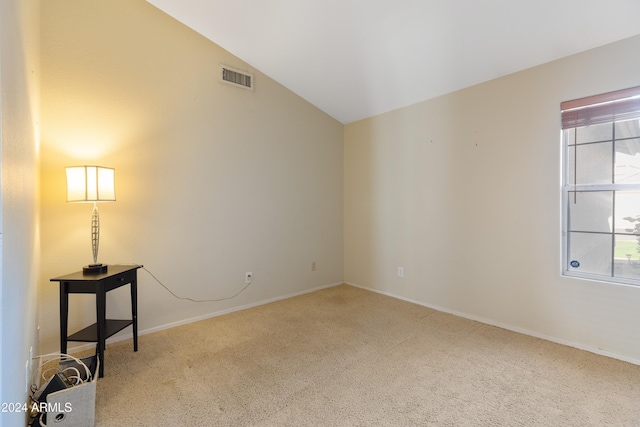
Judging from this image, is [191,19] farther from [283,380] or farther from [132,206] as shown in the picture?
[283,380]

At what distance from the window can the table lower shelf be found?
3.55 metres

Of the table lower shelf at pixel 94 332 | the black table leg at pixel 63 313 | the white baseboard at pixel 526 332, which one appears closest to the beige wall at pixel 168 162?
the table lower shelf at pixel 94 332

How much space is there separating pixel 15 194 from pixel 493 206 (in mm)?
3334

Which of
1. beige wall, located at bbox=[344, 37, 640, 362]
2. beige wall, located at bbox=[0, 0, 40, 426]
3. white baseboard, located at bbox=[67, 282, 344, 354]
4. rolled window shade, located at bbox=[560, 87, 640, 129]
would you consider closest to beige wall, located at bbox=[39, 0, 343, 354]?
white baseboard, located at bbox=[67, 282, 344, 354]

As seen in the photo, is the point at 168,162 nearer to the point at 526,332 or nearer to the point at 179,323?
the point at 179,323

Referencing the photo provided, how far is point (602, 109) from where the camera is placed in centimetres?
225

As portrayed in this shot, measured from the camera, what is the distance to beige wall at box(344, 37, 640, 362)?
2.26 metres

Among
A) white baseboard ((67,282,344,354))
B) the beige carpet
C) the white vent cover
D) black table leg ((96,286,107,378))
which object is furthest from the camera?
the white vent cover

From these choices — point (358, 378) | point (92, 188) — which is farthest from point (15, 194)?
point (358, 378)

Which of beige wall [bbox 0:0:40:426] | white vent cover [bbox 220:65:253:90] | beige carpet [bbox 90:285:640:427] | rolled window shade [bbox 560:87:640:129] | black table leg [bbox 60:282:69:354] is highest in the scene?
white vent cover [bbox 220:65:253:90]

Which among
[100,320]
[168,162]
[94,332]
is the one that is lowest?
[94,332]

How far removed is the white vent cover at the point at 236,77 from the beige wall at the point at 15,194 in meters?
1.49

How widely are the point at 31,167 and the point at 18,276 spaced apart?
831mm

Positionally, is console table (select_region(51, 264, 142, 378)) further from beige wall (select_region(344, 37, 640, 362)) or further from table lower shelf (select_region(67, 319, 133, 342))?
beige wall (select_region(344, 37, 640, 362))
